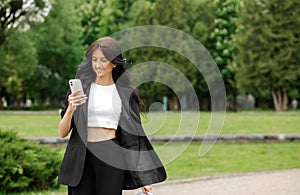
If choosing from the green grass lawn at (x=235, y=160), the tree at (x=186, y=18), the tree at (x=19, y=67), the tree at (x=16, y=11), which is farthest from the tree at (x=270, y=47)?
the tree at (x=16, y=11)

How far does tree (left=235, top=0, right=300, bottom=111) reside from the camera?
3925cm

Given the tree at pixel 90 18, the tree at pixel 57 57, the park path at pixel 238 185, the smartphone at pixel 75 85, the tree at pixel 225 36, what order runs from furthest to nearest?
the tree at pixel 90 18
the tree at pixel 225 36
the tree at pixel 57 57
the park path at pixel 238 185
the smartphone at pixel 75 85

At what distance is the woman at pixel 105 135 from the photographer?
3.60 metres

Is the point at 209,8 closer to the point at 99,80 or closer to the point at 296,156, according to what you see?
the point at 296,156

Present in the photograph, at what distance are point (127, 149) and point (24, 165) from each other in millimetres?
4080

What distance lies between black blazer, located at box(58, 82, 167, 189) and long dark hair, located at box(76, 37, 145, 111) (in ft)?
0.15

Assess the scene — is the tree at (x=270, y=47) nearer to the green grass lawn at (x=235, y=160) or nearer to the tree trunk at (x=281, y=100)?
the tree trunk at (x=281, y=100)

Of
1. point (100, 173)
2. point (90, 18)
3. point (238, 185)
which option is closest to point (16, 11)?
point (238, 185)

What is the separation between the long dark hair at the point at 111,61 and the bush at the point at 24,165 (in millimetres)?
3902

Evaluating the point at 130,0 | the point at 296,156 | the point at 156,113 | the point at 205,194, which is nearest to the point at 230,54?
the point at 130,0

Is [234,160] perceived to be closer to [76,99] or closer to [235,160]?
[235,160]

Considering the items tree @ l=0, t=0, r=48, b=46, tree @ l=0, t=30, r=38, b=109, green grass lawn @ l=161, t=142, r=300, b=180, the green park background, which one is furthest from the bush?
the green park background

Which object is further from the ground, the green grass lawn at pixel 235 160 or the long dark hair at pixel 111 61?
the long dark hair at pixel 111 61

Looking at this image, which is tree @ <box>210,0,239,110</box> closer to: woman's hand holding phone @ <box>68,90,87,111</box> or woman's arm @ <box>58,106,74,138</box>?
woman's arm @ <box>58,106,74,138</box>
